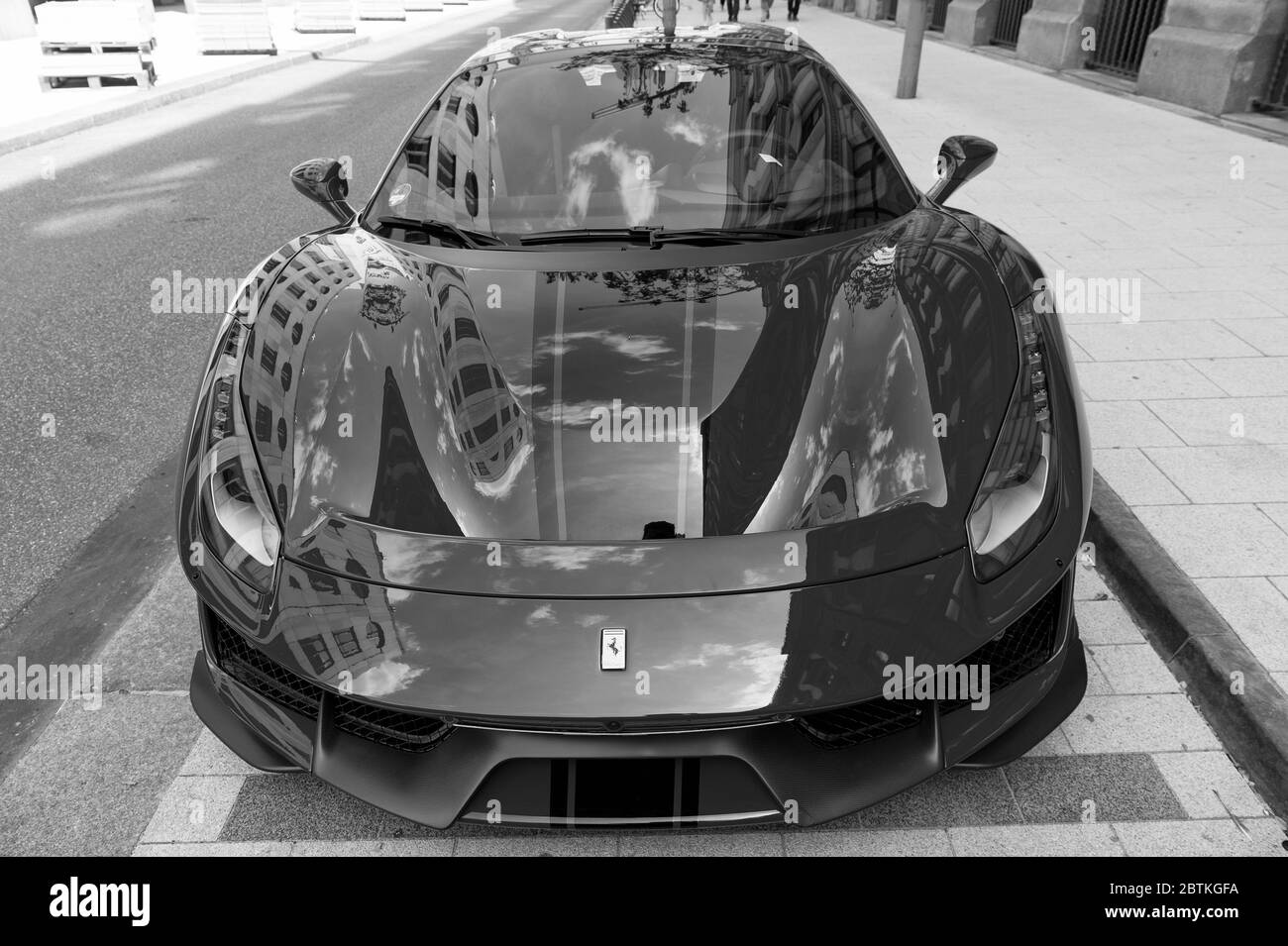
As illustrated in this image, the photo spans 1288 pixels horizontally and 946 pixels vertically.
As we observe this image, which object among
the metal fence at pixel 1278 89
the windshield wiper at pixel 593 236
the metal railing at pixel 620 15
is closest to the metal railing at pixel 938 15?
the metal railing at pixel 620 15

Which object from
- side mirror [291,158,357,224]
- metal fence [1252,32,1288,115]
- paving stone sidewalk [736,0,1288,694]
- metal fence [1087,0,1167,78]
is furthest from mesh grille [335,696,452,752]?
metal fence [1087,0,1167,78]

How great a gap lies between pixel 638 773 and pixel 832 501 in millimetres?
640

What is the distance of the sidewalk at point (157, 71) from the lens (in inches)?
421

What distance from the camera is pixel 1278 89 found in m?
9.33

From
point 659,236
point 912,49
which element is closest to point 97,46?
point 912,49

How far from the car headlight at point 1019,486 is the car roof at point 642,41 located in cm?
171

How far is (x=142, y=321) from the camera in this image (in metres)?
5.04

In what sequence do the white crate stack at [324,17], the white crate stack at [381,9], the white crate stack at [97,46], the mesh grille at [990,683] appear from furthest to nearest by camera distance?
1. the white crate stack at [381,9]
2. the white crate stack at [324,17]
3. the white crate stack at [97,46]
4. the mesh grille at [990,683]

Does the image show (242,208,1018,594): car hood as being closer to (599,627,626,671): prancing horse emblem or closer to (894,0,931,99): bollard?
(599,627,626,671): prancing horse emblem

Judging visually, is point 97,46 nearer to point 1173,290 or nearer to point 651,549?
point 1173,290

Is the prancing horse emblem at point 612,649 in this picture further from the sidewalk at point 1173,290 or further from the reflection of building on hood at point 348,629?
the sidewalk at point 1173,290

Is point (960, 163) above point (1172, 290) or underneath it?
above

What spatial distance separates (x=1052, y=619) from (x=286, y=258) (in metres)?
2.26

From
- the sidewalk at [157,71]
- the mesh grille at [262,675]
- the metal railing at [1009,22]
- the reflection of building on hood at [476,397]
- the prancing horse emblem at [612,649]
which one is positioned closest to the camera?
the prancing horse emblem at [612,649]
